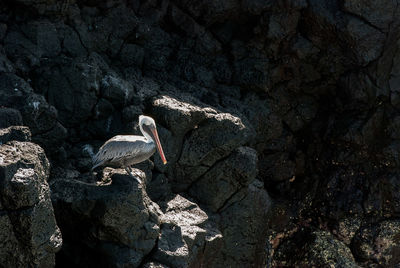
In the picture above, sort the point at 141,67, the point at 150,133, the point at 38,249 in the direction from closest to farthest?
the point at 38,249
the point at 150,133
the point at 141,67

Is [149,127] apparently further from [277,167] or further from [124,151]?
[277,167]

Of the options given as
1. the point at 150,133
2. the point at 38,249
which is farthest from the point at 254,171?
the point at 38,249

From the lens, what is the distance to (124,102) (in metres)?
10.6

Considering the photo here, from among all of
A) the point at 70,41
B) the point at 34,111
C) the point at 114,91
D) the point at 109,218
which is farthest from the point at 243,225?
A: the point at 70,41

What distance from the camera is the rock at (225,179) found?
36.0 feet

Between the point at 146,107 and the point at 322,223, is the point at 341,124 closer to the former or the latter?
the point at 322,223

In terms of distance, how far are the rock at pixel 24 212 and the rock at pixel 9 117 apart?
0.81 m

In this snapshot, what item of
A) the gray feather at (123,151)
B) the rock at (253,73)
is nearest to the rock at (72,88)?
the gray feather at (123,151)

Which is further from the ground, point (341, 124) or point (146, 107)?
point (341, 124)

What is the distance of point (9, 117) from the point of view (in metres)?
8.45

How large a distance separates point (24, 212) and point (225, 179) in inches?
184

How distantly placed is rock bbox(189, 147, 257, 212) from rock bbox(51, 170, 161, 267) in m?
2.47

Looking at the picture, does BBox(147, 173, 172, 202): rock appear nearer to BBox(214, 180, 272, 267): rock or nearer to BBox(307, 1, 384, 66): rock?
BBox(214, 180, 272, 267): rock

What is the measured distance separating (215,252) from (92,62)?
13.4 ft
